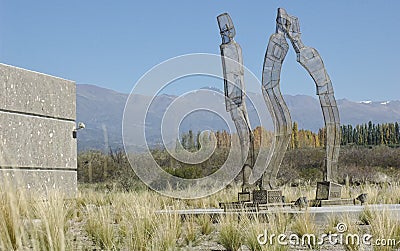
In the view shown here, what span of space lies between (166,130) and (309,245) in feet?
17.9

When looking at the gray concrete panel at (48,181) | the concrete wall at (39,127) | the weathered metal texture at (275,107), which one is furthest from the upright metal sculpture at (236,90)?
the concrete wall at (39,127)

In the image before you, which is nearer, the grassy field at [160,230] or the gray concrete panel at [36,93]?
the grassy field at [160,230]

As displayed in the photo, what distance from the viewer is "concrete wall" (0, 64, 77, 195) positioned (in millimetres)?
12711

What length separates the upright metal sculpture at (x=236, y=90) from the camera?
9.79 meters

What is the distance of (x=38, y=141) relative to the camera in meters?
13.7

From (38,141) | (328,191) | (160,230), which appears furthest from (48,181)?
(160,230)

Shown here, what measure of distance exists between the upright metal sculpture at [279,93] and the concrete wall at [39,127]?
5.14 metres

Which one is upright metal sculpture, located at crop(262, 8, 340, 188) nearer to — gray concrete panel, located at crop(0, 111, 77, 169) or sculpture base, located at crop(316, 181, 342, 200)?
sculpture base, located at crop(316, 181, 342, 200)

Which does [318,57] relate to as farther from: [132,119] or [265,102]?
[132,119]

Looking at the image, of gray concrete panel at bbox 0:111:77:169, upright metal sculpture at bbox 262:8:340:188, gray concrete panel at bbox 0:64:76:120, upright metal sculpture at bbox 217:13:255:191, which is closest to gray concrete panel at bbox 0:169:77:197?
gray concrete panel at bbox 0:111:77:169

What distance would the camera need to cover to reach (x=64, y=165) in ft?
48.6

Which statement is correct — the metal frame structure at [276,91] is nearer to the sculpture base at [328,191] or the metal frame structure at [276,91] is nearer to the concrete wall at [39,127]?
the sculpture base at [328,191]

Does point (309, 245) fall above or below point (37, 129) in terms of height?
below

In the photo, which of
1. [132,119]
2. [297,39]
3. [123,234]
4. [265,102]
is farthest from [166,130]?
[123,234]
